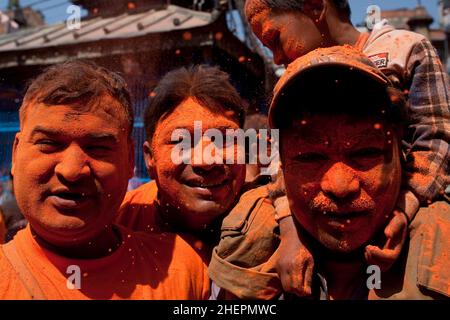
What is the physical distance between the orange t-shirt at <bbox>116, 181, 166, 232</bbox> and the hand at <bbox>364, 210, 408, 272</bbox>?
1112 millimetres

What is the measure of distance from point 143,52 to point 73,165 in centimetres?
574

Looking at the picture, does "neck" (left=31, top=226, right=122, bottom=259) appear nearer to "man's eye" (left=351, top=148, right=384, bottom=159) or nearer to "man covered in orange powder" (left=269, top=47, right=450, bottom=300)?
"man covered in orange powder" (left=269, top=47, right=450, bottom=300)

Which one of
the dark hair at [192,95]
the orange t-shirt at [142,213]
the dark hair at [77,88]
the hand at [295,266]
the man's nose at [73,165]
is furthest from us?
the orange t-shirt at [142,213]

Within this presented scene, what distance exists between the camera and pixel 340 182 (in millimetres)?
1276

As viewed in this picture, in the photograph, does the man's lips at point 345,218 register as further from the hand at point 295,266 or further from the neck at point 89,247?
the neck at point 89,247

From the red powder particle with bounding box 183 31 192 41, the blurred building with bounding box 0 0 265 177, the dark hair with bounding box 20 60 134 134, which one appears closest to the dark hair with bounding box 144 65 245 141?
the dark hair with bounding box 20 60 134 134

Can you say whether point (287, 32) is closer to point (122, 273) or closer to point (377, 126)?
point (377, 126)

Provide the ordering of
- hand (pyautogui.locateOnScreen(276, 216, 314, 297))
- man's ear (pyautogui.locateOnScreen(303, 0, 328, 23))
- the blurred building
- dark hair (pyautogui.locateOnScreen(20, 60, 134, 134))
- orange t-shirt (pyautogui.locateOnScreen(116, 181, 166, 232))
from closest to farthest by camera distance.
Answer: hand (pyautogui.locateOnScreen(276, 216, 314, 297)) → dark hair (pyautogui.locateOnScreen(20, 60, 134, 134)) → man's ear (pyautogui.locateOnScreen(303, 0, 328, 23)) → orange t-shirt (pyautogui.locateOnScreen(116, 181, 166, 232)) → the blurred building

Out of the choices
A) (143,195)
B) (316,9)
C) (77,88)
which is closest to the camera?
(77,88)

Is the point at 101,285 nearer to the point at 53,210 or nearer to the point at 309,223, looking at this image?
the point at 53,210

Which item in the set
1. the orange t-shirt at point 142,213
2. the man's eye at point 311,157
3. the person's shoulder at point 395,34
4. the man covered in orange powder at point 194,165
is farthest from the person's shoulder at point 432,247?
the orange t-shirt at point 142,213

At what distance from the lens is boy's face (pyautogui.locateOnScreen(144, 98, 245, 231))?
1908 millimetres

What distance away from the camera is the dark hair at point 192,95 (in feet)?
6.69

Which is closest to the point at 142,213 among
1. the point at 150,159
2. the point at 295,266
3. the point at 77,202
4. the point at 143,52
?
the point at 150,159
